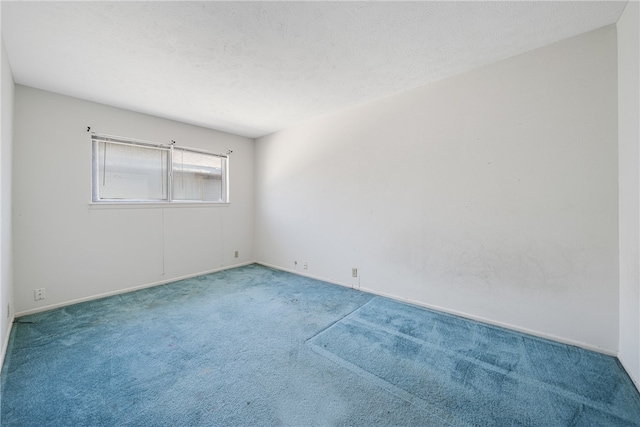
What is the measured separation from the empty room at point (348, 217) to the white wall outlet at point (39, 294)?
1.7 inches

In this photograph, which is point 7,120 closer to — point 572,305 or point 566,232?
point 566,232

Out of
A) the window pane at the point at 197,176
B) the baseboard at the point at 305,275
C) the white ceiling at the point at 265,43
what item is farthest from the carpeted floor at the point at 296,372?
the white ceiling at the point at 265,43

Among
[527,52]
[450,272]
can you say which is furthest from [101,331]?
[527,52]

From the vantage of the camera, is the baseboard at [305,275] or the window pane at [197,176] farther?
the window pane at [197,176]

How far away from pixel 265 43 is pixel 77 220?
3.01 meters

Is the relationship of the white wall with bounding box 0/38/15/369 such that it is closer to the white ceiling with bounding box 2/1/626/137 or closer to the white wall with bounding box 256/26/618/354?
the white ceiling with bounding box 2/1/626/137

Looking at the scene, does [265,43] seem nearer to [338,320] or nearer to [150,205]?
[338,320]

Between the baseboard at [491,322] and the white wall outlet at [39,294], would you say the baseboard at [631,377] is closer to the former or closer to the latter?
the baseboard at [491,322]

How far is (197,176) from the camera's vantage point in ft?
13.8

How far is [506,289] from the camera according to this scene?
2359 millimetres

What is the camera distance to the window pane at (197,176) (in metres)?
3.95

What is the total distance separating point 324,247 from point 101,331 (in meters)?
2.65

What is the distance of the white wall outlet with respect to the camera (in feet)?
8.97

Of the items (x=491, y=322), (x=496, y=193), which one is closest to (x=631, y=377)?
(x=491, y=322)
